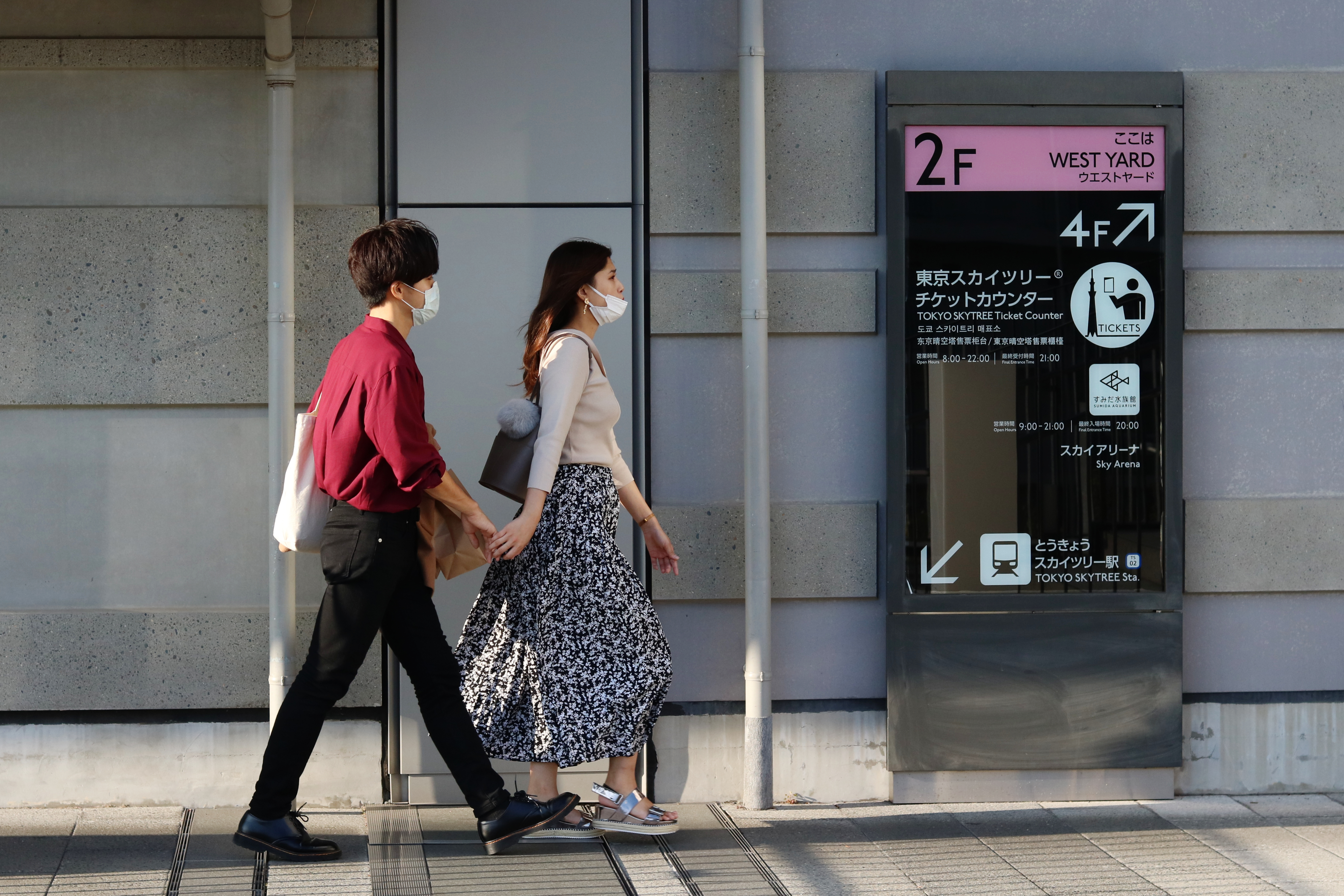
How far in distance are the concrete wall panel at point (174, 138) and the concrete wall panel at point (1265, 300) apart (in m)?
3.10

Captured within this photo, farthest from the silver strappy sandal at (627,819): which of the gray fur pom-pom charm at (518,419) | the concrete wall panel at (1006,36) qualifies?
the concrete wall panel at (1006,36)

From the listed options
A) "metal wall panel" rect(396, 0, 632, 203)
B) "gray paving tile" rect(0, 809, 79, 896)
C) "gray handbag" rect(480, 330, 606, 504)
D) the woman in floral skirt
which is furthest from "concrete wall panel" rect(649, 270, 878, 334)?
"gray paving tile" rect(0, 809, 79, 896)

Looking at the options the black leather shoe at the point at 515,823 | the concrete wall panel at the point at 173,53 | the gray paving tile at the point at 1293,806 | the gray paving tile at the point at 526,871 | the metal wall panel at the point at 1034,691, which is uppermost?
the concrete wall panel at the point at 173,53

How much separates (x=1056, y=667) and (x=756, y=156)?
2167 millimetres

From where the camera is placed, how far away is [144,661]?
174 inches

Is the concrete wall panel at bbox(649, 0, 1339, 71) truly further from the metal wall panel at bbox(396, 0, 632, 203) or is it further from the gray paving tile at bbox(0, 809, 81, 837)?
the gray paving tile at bbox(0, 809, 81, 837)

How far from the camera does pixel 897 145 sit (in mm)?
4504

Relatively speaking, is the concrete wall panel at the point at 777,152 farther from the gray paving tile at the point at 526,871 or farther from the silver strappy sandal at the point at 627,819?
the gray paving tile at the point at 526,871

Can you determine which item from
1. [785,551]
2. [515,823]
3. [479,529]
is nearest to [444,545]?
[479,529]

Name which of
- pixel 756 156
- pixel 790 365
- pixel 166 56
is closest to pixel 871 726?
pixel 790 365

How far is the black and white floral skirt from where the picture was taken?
388cm

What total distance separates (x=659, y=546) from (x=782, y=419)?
77 cm

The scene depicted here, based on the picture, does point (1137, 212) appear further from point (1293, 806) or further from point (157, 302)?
point (157, 302)

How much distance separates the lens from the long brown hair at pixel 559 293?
3953mm
